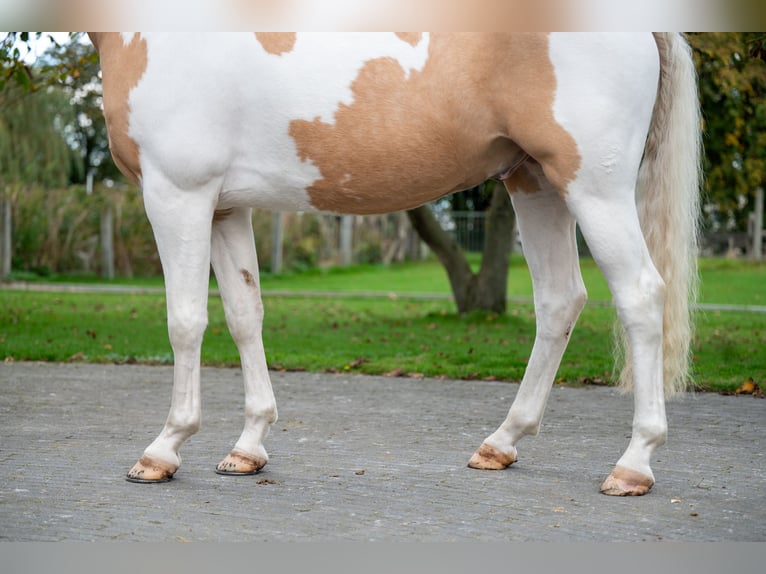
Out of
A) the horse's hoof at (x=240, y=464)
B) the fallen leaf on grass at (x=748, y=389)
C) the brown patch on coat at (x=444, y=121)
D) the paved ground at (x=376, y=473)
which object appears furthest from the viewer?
the fallen leaf on grass at (x=748, y=389)

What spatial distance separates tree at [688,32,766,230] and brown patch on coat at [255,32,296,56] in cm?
256

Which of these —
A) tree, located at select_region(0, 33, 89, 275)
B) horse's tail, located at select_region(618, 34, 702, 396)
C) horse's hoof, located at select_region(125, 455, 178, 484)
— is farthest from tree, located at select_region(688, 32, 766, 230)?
tree, located at select_region(0, 33, 89, 275)

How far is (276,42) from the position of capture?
4289mm

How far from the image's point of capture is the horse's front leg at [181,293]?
4.38 meters

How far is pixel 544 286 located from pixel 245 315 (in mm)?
1469

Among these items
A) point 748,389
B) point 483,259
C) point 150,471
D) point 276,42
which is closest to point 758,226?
point 483,259

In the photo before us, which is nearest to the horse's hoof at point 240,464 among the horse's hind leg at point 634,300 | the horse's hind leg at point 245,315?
the horse's hind leg at point 245,315

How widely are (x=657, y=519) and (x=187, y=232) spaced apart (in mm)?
2302

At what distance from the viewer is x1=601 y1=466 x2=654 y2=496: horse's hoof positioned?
14.0 feet

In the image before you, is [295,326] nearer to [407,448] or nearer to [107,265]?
[407,448]

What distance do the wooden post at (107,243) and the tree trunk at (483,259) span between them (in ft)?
37.4

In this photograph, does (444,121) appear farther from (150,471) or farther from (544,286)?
(150,471)

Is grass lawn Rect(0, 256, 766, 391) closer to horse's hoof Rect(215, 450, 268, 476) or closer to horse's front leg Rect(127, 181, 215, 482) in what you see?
horse's hoof Rect(215, 450, 268, 476)

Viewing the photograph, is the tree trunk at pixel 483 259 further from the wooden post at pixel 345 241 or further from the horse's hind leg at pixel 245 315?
the wooden post at pixel 345 241
